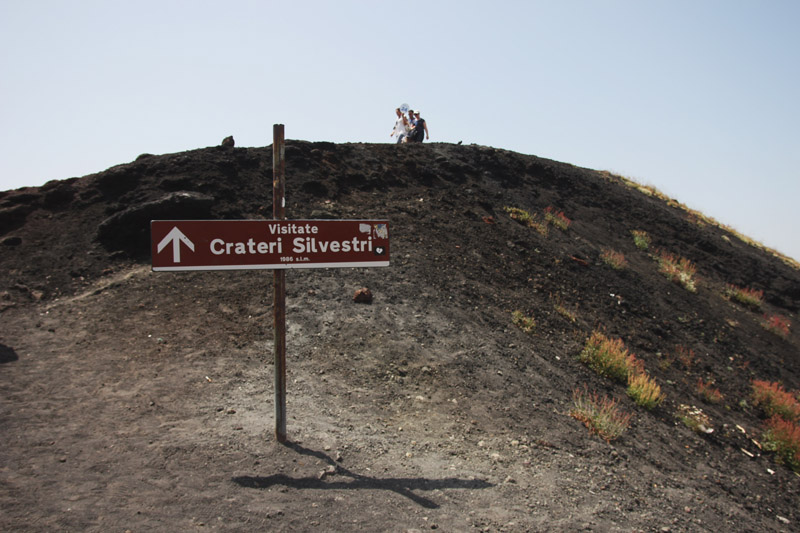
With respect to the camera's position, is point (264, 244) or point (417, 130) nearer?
point (264, 244)

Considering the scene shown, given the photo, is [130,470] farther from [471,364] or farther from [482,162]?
[482,162]

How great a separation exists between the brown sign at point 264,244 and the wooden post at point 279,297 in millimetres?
217

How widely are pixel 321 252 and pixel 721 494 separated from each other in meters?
5.77

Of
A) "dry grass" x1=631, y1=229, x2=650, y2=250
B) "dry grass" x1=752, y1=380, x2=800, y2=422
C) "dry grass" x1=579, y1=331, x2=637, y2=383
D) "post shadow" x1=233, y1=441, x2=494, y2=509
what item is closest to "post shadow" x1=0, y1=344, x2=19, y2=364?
"post shadow" x1=233, y1=441, x2=494, y2=509

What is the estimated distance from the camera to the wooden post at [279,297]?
4926mm

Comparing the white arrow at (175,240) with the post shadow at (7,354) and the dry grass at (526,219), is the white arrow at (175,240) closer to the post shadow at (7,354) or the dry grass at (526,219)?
the post shadow at (7,354)

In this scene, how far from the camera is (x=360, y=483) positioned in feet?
14.9

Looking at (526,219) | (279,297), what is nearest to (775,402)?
(526,219)

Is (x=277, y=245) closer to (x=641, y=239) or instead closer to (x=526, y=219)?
(x=526, y=219)

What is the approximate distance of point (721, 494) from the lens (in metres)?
6.36

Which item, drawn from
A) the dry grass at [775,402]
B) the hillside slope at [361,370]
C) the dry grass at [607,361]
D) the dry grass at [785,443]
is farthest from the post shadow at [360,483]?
the dry grass at [775,402]

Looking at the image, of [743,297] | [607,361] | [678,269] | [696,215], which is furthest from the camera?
[696,215]

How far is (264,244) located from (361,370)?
9.42 feet

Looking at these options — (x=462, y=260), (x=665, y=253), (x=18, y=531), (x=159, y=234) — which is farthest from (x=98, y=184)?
(x=665, y=253)
